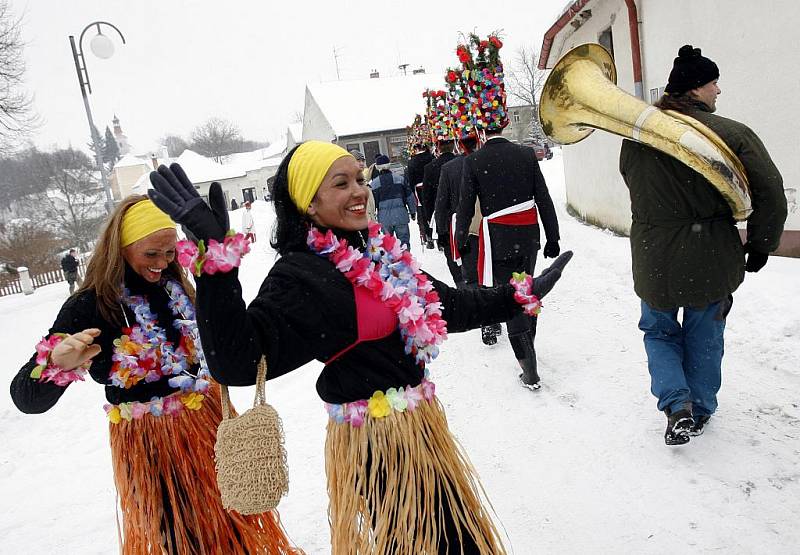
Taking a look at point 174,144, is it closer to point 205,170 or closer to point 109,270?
point 205,170

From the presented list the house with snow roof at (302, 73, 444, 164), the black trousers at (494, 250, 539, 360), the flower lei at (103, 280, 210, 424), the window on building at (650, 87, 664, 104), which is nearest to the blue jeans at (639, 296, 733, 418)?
the black trousers at (494, 250, 539, 360)

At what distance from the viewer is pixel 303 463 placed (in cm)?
371

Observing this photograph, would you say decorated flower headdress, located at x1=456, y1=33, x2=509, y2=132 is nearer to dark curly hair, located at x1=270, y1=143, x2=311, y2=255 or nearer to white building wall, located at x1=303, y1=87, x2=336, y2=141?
dark curly hair, located at x1=270, y1=143, x2=311, y2=255

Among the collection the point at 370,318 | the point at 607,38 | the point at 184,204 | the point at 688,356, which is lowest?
the point at 688,356

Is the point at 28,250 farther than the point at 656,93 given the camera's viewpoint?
Yes

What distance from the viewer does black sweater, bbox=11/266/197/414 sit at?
7.06 ft

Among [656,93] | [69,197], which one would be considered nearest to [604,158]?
[656,93]

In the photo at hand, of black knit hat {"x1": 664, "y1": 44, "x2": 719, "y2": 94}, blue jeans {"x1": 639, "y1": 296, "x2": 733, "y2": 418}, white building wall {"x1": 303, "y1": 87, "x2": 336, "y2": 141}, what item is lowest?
blue jeans {"x1": 639, "y1": 296, "x2": 733, "y2": 418}

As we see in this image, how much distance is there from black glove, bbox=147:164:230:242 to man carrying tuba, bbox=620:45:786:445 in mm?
2437

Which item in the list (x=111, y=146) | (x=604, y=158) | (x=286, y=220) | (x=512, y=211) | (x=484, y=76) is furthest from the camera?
(x=111, y=146)

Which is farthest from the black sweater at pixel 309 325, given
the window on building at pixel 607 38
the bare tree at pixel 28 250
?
the bare tree at pixel 28 250

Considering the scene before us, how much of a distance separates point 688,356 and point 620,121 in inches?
53.6

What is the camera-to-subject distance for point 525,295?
6.87 ft

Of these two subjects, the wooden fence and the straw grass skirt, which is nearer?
the straw grass skirt
